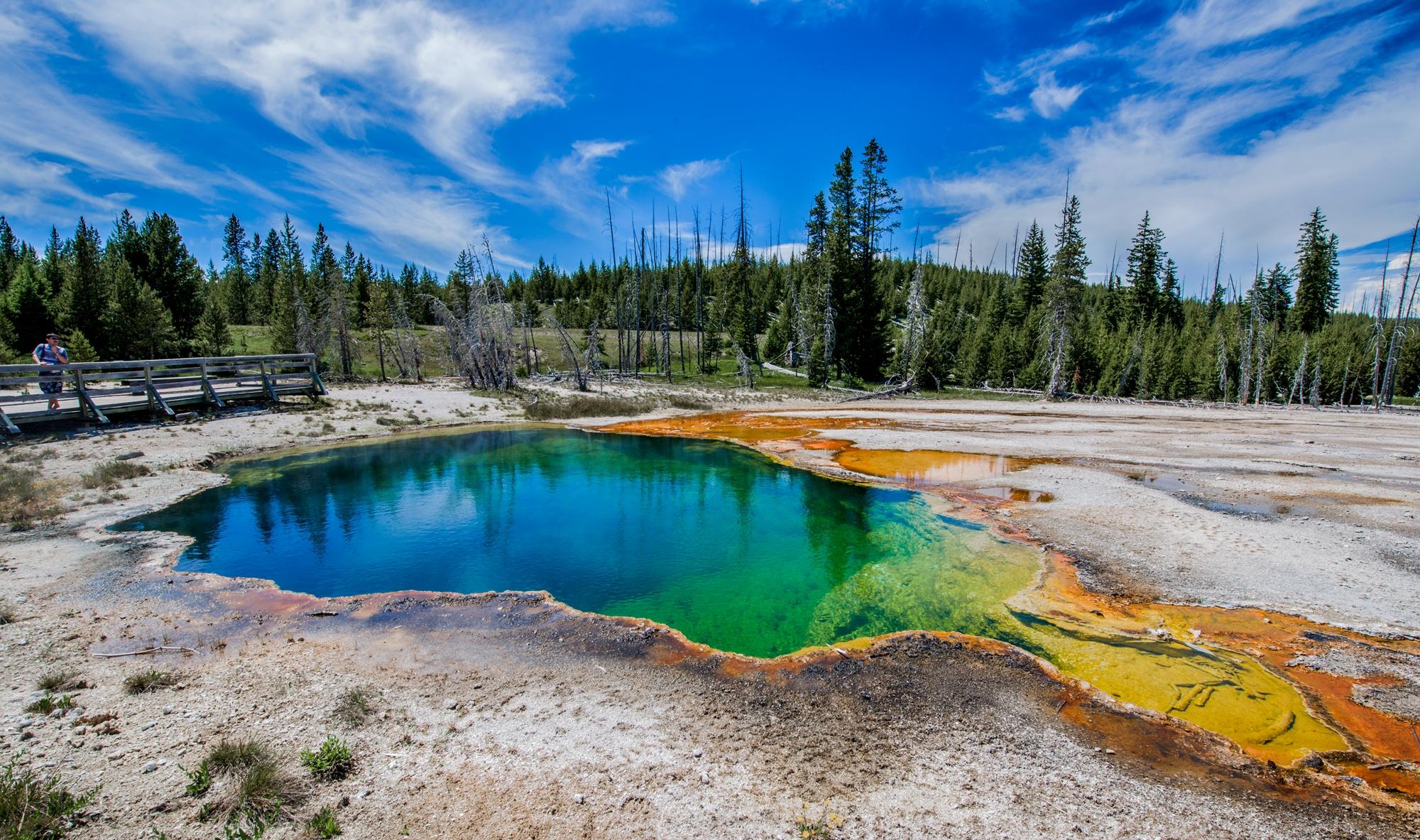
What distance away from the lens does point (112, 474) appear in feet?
46.7

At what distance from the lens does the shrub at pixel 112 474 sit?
13.4 m

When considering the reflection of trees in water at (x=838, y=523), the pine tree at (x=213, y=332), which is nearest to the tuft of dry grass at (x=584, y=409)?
the reflection of trees in water at (x=838, y=523)

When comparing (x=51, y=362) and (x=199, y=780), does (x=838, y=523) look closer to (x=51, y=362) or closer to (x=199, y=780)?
(x=199, y=780)

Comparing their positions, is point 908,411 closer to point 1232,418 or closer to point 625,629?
point 1232,418

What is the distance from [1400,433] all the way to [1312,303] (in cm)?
4354

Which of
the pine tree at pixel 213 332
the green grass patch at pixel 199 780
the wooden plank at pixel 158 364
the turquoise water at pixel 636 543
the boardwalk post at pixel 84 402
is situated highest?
the pine tree at pixel 213 332

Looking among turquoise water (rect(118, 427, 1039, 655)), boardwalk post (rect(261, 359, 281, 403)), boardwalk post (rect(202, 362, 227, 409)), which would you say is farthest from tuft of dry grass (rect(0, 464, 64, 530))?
boardwalk post (rect(261, 359, 281, 403))

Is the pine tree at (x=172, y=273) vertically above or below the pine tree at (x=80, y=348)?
above

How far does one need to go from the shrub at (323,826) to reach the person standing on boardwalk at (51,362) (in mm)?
22485

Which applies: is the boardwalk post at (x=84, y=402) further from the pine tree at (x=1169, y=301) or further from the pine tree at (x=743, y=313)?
the pine tree at (x=1169, y=301)

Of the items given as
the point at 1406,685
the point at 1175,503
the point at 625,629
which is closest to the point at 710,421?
the point at 1175,503

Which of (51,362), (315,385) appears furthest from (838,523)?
(315,385)

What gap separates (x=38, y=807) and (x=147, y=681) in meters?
2.25

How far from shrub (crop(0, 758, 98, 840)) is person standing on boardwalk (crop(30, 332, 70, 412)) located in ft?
68.0
